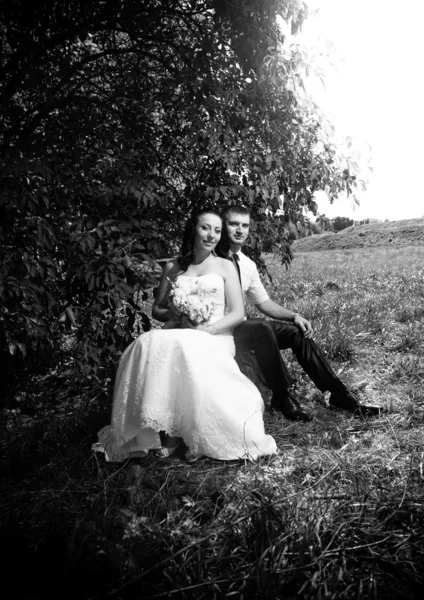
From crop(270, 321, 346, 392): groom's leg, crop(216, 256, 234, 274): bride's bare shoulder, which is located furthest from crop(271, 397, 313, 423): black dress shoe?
crop(216, 256, 234, 274): bride's bare shoulder

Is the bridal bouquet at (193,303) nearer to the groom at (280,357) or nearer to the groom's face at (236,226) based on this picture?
the groom at (280,357)

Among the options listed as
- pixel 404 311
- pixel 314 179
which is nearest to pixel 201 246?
pixel 314 179

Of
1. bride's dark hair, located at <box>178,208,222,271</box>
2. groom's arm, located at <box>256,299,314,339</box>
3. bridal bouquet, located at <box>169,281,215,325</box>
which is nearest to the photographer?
bridal bouquet, located at <box>169,281,215,325</box>

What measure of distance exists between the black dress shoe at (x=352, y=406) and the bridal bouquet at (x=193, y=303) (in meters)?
1.45

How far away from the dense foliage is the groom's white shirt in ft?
1.13

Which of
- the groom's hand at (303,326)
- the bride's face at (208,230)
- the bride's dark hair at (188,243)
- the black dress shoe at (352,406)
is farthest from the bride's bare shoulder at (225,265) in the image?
the black dress shoe at (352,406)

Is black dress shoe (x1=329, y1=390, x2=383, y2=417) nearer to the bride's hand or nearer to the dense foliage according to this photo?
the bride's hand

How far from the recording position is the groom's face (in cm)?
453

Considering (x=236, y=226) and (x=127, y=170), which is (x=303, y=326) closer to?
(x=236, y=226)

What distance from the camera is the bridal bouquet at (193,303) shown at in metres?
4.04

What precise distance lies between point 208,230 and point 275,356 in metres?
1.31

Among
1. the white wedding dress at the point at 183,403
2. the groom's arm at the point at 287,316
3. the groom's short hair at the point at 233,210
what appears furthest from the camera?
the groom's short hair at the point at 233,210

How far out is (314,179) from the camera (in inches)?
199

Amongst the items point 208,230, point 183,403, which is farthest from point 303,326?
point 183,403
